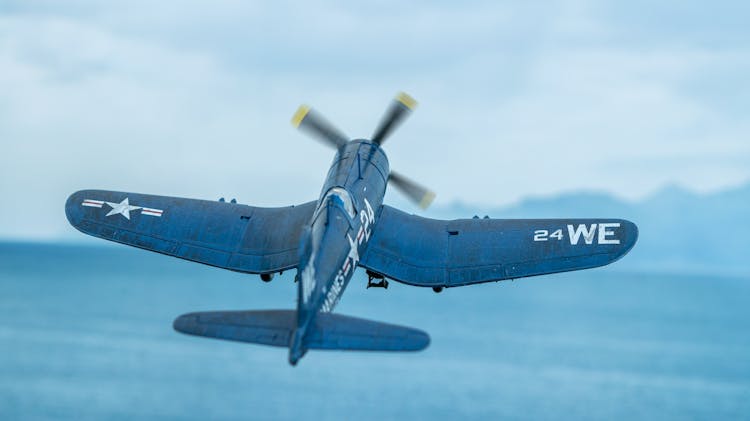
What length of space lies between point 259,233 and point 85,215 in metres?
4.58

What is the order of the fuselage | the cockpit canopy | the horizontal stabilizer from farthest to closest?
the cockpit canopy
the fuselage
the horizontal stabilizer

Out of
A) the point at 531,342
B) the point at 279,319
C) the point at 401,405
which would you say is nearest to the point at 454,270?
the point at 279,319

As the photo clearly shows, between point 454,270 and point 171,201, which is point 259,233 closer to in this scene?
point 171,201

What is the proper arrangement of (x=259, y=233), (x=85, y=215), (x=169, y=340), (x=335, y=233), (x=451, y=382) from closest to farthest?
(x=335, y=233), (x=259, y=233), (x=85, y=215), (x=451, y=382), (x=169, y=340)

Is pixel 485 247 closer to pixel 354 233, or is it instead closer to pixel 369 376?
pixel 354 233

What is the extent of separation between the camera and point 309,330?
63.5 ft

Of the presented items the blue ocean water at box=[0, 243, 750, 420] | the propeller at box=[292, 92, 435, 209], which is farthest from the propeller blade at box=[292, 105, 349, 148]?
the blue ocean water at box=[0, 243, 750, 420]

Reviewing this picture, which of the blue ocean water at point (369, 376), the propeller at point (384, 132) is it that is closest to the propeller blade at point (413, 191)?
the propeller at point (384, 132)

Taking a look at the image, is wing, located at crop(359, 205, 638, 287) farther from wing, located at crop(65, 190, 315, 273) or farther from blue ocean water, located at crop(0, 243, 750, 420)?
blue ocean water, located at crop(0, 243, 750, 420)

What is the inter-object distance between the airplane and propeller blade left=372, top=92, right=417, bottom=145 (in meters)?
0.32

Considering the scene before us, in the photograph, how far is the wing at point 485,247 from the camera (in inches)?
956

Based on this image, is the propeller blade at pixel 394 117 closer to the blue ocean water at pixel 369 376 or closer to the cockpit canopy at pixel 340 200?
the cockpit canopy at pixel 340 200

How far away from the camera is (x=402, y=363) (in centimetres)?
13125

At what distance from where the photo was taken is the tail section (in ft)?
60.8
